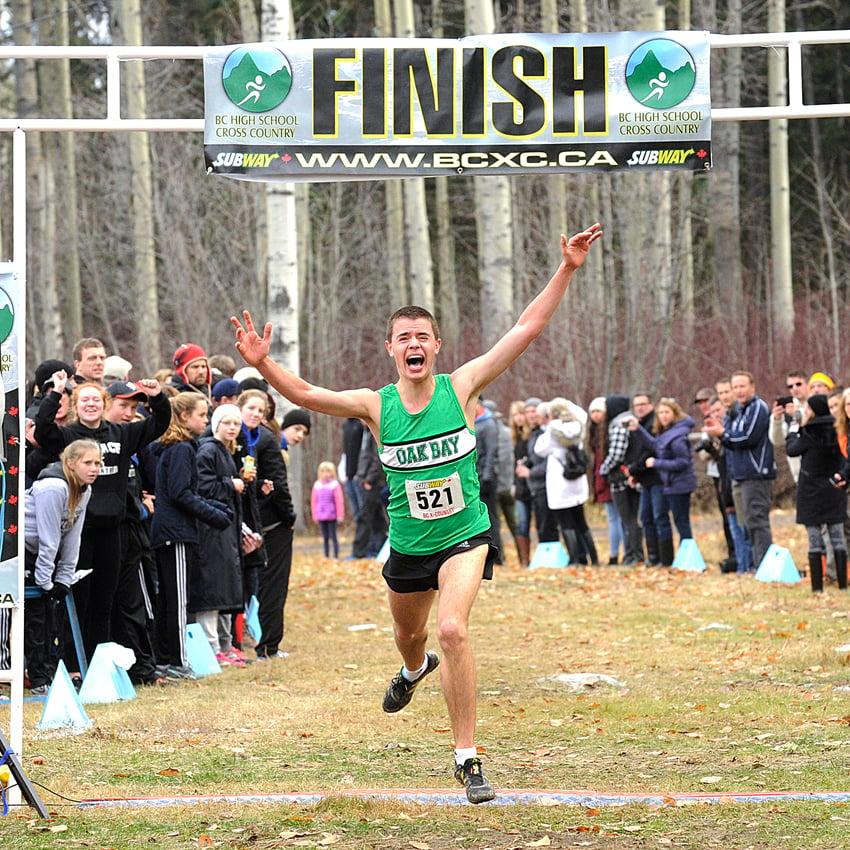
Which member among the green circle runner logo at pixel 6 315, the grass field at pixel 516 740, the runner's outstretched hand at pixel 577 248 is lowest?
the grass field at pixel 516 740

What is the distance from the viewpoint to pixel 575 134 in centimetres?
765

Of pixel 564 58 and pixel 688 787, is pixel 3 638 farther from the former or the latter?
pixel 564 58

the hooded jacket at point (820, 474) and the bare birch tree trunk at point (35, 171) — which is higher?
the bare birch tree trunk at point (35, 171)

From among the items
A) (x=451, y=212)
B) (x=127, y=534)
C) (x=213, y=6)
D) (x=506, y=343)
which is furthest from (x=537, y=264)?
(x=506, y=343)

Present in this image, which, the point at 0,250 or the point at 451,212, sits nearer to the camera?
the point at 0,250

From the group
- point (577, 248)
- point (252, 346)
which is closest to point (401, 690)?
point (252, 346)

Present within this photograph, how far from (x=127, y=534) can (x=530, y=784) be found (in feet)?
14.3

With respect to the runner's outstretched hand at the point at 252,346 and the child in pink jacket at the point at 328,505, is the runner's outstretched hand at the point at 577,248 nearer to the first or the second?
the runner's outstretched hand at the point at 252,346

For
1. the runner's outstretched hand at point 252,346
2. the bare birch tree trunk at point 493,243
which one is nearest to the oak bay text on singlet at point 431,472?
the runner's outstretched hand at point 252,346

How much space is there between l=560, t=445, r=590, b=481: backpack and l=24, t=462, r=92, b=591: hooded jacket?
357 inches

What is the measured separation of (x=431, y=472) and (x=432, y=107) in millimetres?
1995

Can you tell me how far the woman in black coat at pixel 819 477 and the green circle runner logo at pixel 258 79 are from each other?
8.31m

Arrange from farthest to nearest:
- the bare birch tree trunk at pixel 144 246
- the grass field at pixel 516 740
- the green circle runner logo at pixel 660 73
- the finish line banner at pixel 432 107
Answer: the bare birch tree trunk at pixel 144 246, the green circle runner logo at pixel 660 73, the finish line banner at pixel 432 107, the grass field at pixel 516 740

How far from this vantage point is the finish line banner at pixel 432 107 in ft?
24.9
